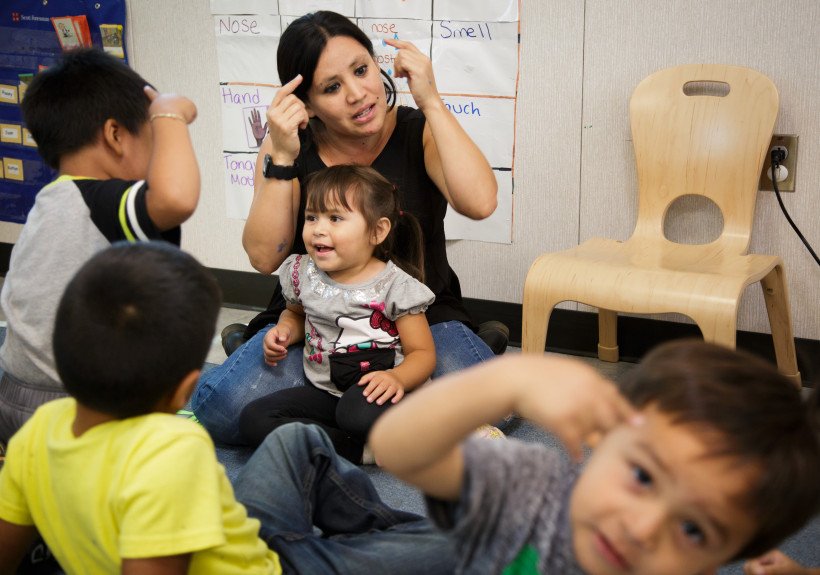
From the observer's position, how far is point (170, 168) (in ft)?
4.15

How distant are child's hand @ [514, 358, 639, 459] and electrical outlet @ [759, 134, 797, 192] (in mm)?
1853

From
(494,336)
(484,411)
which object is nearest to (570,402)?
(484,411)

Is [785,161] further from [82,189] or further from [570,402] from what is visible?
[570,402]

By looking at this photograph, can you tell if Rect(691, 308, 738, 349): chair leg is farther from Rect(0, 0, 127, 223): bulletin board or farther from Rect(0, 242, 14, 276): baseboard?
Rect(0, 242, 14, 276): baseboard

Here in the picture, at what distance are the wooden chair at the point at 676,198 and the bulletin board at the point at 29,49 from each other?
6.24 feet

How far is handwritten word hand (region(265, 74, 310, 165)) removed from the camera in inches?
71.1

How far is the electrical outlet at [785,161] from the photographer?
2.25 metres

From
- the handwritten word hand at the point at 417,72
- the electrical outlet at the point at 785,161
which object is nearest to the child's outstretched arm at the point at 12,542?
the handwritten word hand at the point at 417,72

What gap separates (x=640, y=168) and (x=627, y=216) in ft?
0.67

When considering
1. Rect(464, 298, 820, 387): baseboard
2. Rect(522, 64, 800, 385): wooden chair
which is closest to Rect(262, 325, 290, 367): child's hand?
Rect(522, 64, 800, 385): wooden chair

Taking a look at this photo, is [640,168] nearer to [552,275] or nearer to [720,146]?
[720,146]

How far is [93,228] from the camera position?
1.28 metres

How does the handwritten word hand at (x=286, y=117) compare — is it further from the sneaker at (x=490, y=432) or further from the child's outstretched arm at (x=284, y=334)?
the sneaker at (x=490, y=432)

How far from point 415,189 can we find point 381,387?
499mm
